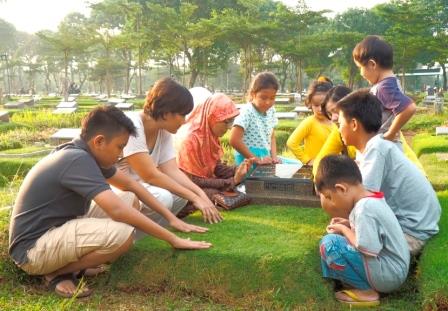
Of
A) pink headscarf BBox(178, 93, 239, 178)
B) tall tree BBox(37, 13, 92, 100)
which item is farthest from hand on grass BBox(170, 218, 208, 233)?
tall tree BBox(37, 13, 92, 100)

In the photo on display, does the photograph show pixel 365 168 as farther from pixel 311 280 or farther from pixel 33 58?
pixel 33 58

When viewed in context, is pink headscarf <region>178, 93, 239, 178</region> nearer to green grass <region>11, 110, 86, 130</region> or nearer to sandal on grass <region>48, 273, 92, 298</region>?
sandal on grass <region>48, 273, 92, 298</region>

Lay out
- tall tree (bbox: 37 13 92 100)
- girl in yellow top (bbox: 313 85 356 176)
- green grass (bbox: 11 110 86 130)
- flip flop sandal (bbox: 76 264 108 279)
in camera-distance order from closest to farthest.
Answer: flip flop sandal (bbox: 76 264 108 279), girl in yellow top (bbox: 313 85 356 176), green grass (bbox: 11 110 86 130), tall tree (bbox: 37 13 92 100)

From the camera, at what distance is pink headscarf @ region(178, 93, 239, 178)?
12.8 ft

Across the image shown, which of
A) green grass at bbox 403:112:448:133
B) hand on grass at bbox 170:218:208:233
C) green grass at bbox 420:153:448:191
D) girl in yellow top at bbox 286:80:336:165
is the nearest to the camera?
hand on grass at bbox 170:218:208:233

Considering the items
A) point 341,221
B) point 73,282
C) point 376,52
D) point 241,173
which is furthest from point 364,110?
point 73,282

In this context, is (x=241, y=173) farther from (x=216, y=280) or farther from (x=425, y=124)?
(x=425, y=124)

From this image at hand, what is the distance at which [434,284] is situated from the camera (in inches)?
91.7

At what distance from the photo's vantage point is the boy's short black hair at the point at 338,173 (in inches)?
97.0

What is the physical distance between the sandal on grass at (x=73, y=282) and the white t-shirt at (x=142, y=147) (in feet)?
2.82

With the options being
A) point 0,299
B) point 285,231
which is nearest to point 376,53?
point 285,231

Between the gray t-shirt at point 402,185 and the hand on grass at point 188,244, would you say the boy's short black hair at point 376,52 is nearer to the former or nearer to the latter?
the gray t-shirt at point 402,185

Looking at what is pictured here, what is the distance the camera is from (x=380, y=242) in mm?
2398

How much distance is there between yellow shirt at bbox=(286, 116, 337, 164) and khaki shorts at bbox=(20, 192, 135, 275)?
8.12ft
